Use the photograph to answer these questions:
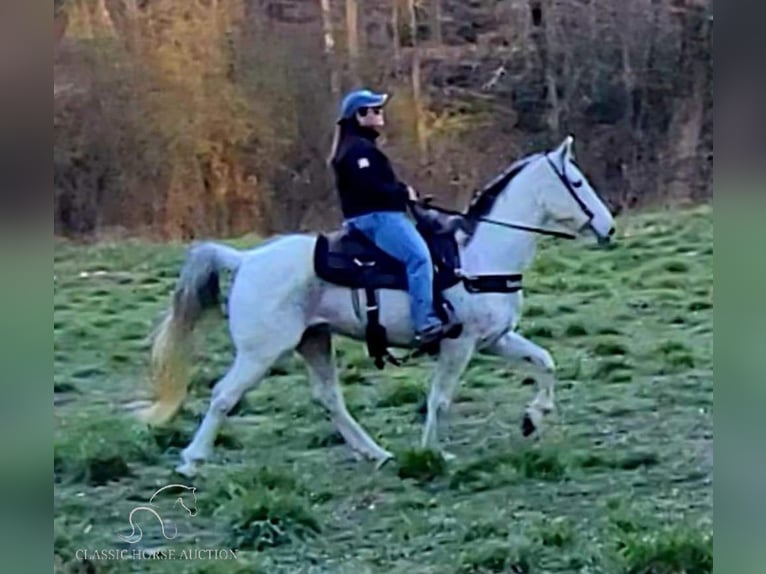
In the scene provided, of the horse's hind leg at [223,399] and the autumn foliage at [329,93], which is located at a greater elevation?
the autumn foliage at [329,93]

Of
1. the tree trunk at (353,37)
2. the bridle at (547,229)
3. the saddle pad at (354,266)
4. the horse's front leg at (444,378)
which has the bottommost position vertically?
the horse's front leg at (444,378)

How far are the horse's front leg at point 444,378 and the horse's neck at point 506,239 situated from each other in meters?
0.20

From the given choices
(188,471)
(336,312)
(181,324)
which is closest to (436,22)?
(336,312)

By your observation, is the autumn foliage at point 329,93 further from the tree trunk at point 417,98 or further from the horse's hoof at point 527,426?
the horse's hoof at point 527,426

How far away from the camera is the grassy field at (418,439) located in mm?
4707

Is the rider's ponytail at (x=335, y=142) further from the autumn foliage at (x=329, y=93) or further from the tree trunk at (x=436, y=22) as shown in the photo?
the tree trunk at (x=436, y=22)

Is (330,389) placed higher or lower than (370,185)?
lower

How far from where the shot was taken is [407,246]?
15.4ft

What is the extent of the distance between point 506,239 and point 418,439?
23.7 inches

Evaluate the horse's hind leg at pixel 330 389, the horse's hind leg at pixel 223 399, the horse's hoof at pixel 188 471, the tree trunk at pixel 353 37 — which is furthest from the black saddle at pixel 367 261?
the horse's hoof at pixel 188 471

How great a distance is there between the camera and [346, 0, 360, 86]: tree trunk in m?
4.68

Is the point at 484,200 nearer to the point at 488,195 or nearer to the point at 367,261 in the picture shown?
the point at 488,195

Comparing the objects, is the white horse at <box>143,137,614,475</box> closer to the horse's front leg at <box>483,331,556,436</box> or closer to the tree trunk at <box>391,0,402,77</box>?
the horse's front leg at <box>483,331,556,436</box>

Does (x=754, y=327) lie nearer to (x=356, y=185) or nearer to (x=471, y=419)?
(x=471, y=419)
